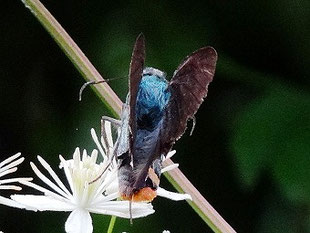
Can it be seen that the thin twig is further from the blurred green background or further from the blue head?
the blurred green background

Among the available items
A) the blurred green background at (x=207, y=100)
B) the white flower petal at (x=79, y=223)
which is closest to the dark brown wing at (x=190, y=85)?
the white flower petal at (x=79, y=223)

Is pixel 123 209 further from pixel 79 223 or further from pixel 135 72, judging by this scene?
pixel 135 72

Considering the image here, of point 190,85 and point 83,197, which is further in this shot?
point 83,197

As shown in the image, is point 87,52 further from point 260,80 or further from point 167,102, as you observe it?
point 167,102

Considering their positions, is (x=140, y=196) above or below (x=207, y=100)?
above

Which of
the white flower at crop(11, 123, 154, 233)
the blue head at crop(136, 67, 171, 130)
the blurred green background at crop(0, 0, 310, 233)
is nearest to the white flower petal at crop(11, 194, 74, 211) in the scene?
the white flower at crop(11, 123, 154, 233)

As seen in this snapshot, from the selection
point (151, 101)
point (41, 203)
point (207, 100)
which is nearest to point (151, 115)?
point (151, 101)

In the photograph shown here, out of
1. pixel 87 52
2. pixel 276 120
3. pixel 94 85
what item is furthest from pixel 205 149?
pixel 94 85

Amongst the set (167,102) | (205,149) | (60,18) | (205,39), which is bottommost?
(205,149)
